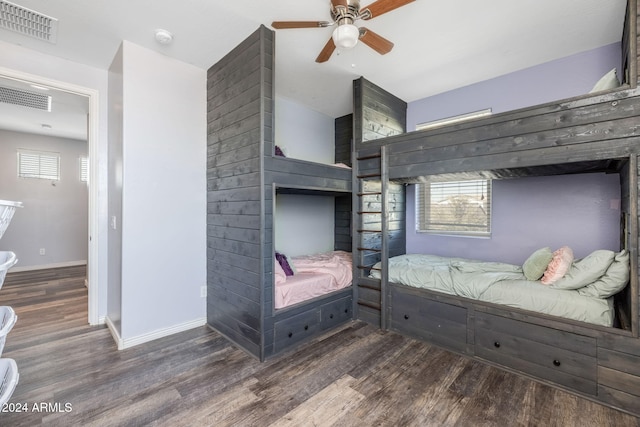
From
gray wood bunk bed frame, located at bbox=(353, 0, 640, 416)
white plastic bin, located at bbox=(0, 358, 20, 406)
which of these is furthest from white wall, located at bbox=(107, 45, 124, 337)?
gray wood bunk bed frame, located at bbox=(353, 0, 640, 416)

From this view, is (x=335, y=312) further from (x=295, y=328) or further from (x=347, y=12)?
(x=347, y=12)

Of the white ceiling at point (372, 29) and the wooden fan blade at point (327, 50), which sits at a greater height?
the white ceiling at point (372, 29)

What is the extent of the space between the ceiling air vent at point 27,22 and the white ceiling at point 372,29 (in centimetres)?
7

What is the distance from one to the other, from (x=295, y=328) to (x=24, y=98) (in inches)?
179

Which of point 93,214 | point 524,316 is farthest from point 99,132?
point 524,316

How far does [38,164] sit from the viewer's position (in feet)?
18.9

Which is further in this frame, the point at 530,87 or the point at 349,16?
the point at 530,87

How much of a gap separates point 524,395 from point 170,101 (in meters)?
4.01

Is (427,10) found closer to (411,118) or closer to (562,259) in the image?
(411,118)

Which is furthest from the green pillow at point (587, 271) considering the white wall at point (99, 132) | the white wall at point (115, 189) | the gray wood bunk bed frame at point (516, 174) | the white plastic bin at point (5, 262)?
the white wall at point (99, 132)

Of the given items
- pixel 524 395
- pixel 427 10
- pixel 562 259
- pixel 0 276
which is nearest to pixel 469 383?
pixel 524 395

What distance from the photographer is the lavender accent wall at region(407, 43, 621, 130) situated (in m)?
2.84

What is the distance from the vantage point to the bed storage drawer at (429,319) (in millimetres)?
2541

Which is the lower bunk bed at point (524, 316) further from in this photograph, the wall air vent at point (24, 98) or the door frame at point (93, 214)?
the wall air vent at point (24, 98)
